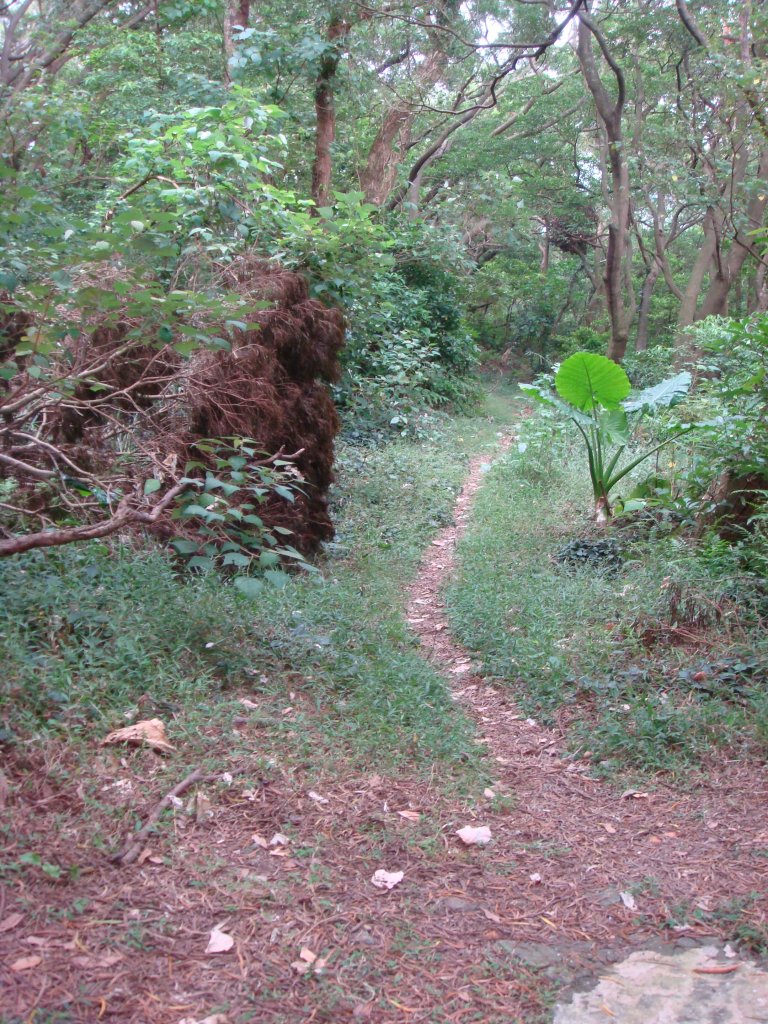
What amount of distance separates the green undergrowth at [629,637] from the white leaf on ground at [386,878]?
1.54 m

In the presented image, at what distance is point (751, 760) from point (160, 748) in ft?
9.87

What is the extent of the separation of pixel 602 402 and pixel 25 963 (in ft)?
23.7

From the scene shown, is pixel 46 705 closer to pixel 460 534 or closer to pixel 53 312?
pixel 53 312

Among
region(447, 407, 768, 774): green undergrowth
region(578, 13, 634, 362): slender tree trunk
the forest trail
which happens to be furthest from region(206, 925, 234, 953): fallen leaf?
region(578, 13, 634, 362): slender tree trunk

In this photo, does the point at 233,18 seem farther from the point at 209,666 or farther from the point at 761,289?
the point at 761,289

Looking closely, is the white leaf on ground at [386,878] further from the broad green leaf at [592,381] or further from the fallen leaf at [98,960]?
the broad green leaf at [592,381]

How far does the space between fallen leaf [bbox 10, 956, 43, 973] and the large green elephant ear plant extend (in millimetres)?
6612

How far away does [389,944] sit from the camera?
299 centimetres

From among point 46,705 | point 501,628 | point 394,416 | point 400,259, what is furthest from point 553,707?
point 400,259

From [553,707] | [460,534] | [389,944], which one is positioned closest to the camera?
[389,944]

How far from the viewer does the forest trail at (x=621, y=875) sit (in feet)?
9.25

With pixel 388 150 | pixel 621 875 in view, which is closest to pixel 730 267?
pixel 388 150

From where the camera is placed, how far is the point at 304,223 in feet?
25.2

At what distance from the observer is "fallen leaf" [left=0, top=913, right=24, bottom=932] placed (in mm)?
2725
